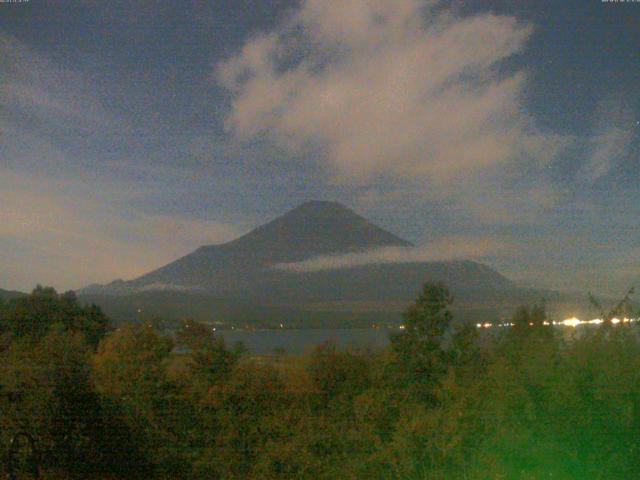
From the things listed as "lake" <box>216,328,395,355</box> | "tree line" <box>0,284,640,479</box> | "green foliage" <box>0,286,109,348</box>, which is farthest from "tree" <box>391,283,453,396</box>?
"green foliage" <box>0,286,109,348</box>

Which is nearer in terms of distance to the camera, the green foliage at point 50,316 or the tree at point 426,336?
the tree at point 426,336

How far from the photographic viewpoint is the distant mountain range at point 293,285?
17.0 meters

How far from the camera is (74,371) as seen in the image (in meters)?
8.69

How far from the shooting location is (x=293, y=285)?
27703 millimetres

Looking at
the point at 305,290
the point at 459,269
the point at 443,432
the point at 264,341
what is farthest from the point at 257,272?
the point at 443,432

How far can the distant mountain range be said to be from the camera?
17.0m

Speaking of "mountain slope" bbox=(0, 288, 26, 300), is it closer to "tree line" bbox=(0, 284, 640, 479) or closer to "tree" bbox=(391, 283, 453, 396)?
"tree line" bbox=(0, 284, 640, 479)

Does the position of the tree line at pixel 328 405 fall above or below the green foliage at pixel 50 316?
below

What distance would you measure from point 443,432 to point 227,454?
11.7 feet

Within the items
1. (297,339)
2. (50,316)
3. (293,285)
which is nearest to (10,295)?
(50,316)

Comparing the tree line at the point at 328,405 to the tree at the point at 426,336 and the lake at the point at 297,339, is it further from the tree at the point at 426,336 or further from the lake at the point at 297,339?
the lake at the point at 297,339

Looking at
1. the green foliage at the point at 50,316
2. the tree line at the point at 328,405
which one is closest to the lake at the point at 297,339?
the tree line at the point at 328,405

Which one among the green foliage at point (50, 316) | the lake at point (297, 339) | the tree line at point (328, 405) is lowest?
the tree line at point (328, 405)

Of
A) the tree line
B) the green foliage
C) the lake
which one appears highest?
the green foliage
